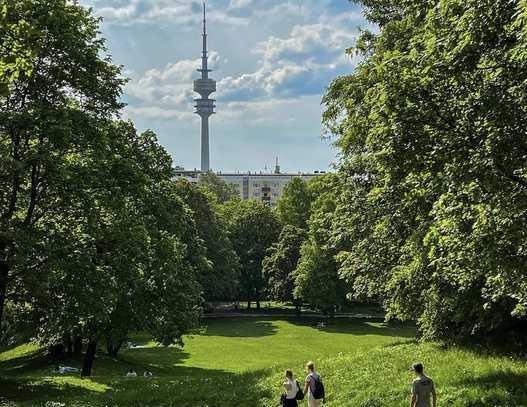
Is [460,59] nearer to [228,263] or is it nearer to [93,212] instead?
[93,212]

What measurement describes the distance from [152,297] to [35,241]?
45.4ft

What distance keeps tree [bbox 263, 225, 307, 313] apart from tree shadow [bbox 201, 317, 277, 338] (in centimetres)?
450

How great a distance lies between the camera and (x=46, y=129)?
810 inches

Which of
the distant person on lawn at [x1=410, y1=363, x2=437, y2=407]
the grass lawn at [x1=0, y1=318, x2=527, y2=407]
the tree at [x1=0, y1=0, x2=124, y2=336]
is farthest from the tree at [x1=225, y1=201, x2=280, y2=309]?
the distant person on lawn at [x1=410, y1=363, x2=437, y2=407]

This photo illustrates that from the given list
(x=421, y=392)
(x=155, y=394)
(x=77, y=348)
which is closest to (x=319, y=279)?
(x=77, y=348)

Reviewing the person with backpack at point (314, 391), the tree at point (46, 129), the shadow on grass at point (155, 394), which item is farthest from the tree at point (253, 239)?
the person with backpack at point (314, 391)

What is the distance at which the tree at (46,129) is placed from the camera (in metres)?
20.1

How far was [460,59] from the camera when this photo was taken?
11609 mm

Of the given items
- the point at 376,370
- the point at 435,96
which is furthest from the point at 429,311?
the point at 435,96

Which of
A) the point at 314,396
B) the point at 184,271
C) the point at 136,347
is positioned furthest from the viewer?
the point at 136,347

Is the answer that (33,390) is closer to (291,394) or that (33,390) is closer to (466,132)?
(291,394)

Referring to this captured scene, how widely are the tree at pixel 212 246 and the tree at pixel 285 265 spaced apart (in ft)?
18.6

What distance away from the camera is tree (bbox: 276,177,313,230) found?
90500 mm

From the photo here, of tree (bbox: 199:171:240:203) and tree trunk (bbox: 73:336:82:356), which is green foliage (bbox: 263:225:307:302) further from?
tree (bbox: 199:171:240:203)
